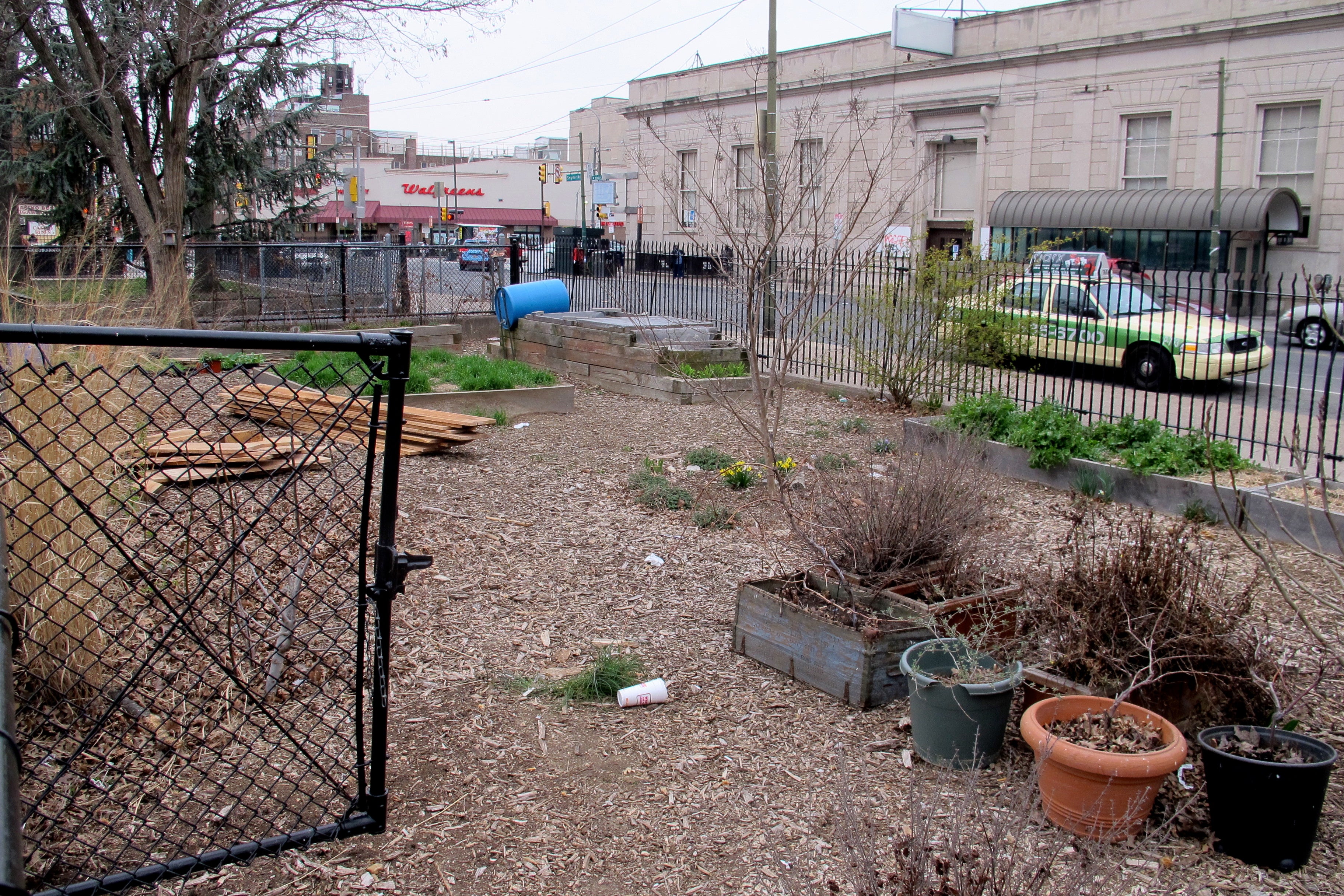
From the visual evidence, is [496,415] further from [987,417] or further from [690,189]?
[690,189]

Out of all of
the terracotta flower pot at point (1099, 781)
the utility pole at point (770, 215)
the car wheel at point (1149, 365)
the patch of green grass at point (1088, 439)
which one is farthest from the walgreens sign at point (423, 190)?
the terracotta flower pot at point (1099, 781)

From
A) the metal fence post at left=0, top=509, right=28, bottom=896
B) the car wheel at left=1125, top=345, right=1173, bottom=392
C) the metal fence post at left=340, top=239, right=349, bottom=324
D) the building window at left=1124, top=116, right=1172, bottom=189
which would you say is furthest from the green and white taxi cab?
the building window at left=1124, top=116, right=1172, bottom=189

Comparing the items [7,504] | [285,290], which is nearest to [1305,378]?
[285,290]

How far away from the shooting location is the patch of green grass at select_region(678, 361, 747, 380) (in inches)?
480

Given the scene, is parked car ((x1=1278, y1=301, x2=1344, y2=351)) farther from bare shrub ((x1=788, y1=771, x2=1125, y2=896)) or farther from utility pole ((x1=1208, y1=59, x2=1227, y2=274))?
bare shrub ((x1=788, y1=771, x2=1125, y2=896))

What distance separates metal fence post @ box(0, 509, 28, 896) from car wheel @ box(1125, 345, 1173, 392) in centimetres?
1397

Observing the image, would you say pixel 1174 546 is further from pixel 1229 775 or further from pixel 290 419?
pixel 290 419

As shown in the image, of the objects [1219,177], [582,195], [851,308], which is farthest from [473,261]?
[582,195]

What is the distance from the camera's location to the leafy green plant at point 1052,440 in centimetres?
836

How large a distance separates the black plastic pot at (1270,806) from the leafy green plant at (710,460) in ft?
18.1

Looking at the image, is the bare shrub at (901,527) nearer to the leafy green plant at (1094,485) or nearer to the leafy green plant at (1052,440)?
the leafy green plant at (1094,485)

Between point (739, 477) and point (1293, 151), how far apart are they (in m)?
28.7

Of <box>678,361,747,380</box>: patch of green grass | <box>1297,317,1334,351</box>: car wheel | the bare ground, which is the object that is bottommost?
the bare ground

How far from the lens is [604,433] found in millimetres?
10148
